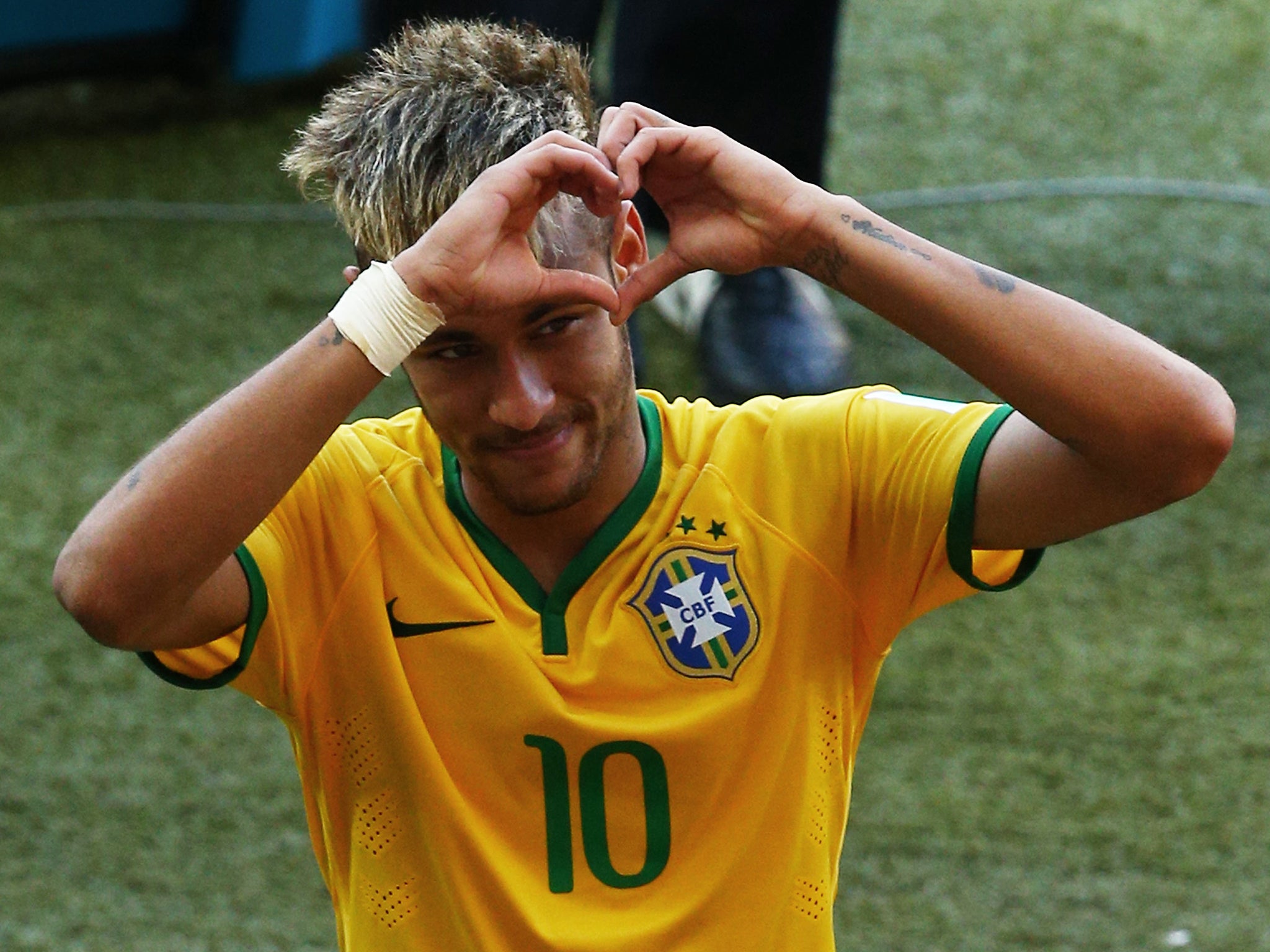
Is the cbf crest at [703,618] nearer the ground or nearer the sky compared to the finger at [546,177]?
nearer the ground

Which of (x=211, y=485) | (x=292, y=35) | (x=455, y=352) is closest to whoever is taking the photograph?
(x=211, y=485)

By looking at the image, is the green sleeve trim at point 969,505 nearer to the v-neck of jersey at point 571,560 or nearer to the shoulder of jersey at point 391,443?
the v-neck of jersey at point 571,560

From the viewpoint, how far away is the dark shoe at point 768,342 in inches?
159

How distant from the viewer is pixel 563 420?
177 cm

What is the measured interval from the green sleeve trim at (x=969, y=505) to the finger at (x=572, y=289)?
0.40 m

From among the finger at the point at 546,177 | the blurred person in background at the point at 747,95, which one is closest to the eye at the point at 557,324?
the finger at the point at 546,177

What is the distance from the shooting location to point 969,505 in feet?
5.76

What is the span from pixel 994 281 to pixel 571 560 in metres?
0.55

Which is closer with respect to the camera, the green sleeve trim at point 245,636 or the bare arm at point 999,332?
the bare arm at point 999,332

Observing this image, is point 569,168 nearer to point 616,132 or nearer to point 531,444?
point 616,132

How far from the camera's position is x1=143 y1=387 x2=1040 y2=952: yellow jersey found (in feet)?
6.00

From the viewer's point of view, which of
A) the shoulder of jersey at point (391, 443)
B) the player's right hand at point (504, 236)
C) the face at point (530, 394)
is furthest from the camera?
the shoulder of jersey at point (391, 443)

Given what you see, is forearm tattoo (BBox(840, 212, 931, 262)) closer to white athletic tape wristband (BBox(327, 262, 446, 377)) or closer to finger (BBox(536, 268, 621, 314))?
finger (BBox(536, 268, 621, 314))

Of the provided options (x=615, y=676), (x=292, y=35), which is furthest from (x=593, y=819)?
(x=292, y=35)
